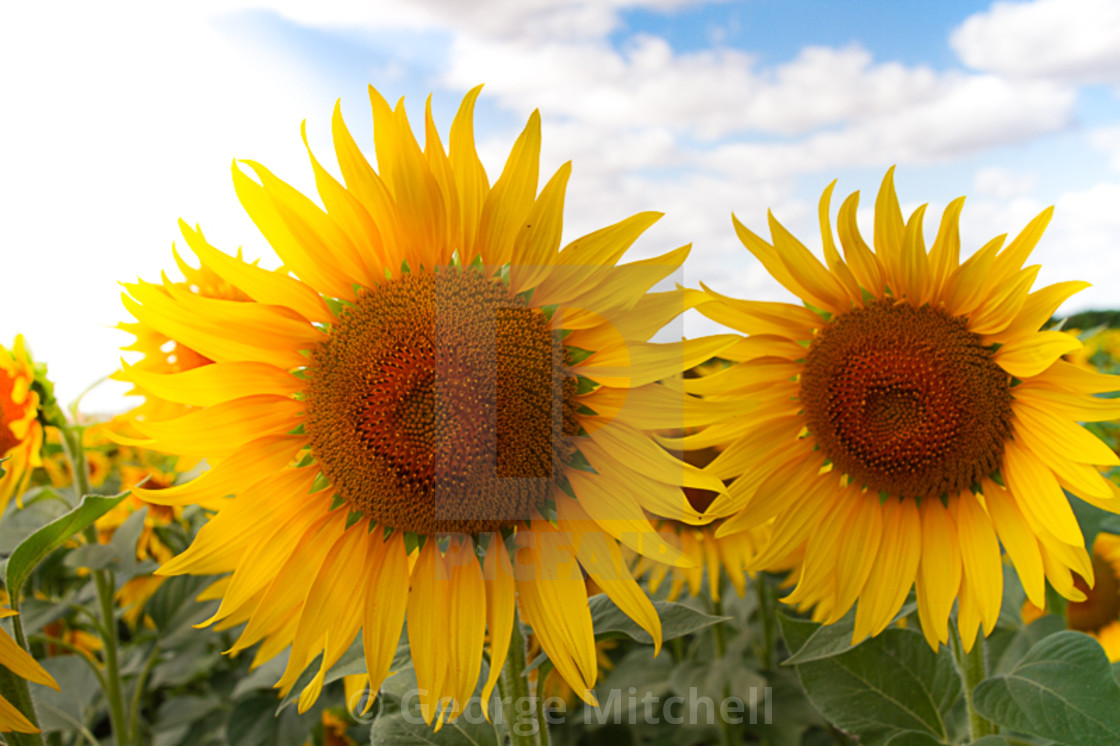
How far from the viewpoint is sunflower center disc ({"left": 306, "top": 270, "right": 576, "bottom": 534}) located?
55.0 inches

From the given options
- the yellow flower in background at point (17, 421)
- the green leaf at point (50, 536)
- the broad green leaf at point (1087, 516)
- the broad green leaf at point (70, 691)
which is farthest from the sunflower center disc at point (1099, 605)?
the yellow flower in background at point (17, 421)

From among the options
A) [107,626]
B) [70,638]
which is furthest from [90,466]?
[107,626]

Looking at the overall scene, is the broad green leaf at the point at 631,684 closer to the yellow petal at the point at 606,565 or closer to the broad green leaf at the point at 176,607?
the yellow petal at the point at 606,565

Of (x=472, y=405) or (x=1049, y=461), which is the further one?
(x=1049, y=461)

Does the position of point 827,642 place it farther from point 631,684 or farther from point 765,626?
point 765,626

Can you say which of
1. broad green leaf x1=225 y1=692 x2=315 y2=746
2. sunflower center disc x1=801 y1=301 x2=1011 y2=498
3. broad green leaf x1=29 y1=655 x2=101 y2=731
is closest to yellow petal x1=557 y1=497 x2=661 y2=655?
sunflower center disc x1=801 y1=301 x2=1011 y2=498

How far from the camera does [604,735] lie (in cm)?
298

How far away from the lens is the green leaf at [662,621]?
150cm

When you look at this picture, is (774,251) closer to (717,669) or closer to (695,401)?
(695,401)

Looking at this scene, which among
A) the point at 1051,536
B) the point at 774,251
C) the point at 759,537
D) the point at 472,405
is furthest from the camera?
the point at 759,537

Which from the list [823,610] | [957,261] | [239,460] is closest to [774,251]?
[957,261]

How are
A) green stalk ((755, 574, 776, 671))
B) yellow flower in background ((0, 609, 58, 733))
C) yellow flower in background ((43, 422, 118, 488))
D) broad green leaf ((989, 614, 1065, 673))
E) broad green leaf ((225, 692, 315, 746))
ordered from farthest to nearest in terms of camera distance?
yellow flower in background ((43, 422, 118, 488)) < green stalk ((755, 574, 776, 671)) < broad green leaf ((225, 692, 315, 746)) < broad green leaf ((989, 614, 1065, 673)) < yellow flower in background ((0, 609, 58, 733))

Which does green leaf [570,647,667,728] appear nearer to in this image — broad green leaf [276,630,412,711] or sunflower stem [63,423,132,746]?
broad green leaf [276,630,412,711]

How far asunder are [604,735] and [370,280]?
7.20 ft
